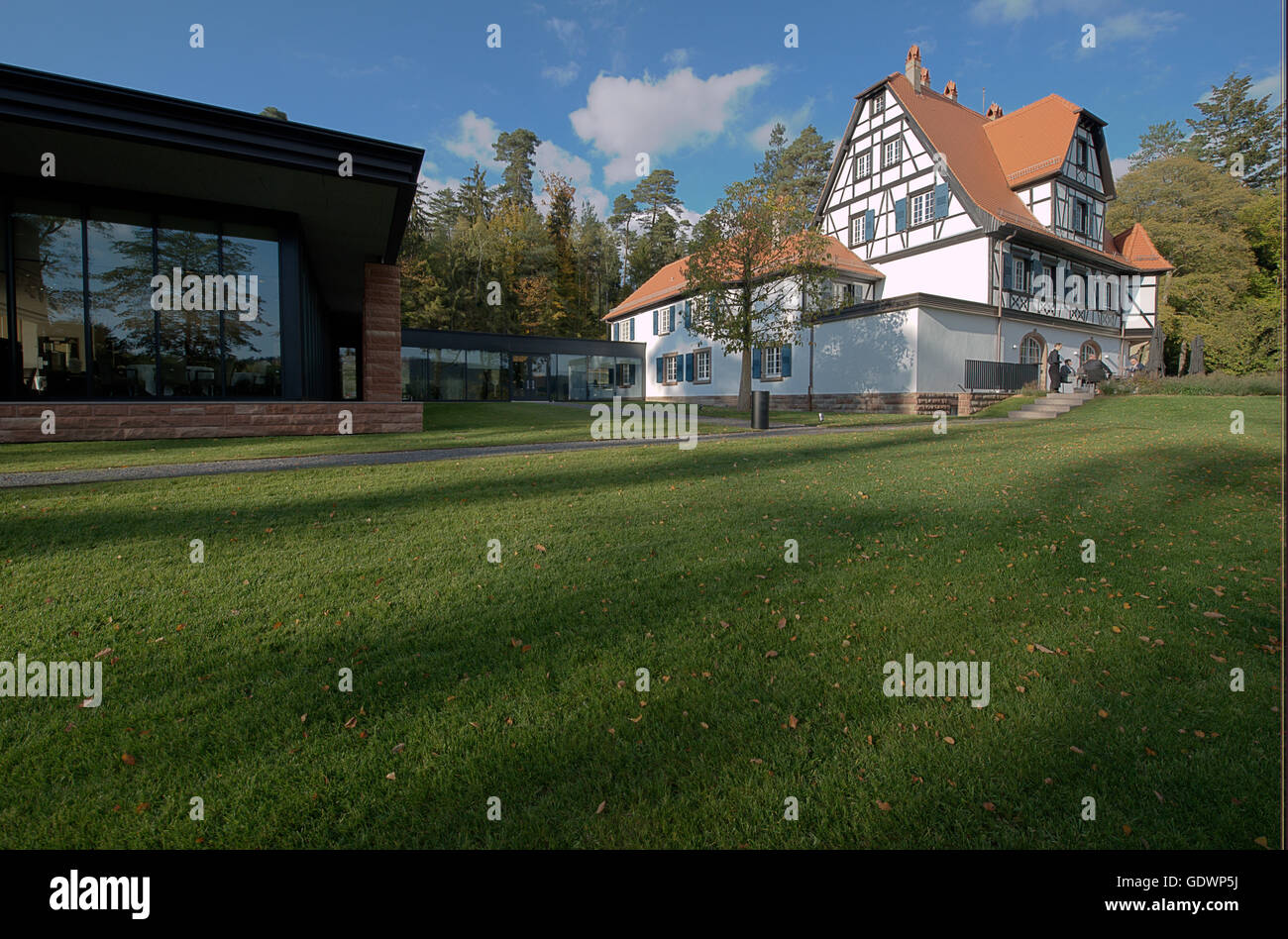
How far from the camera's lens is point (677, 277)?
35.4 meters

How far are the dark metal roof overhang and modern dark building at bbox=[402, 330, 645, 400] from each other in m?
15.9

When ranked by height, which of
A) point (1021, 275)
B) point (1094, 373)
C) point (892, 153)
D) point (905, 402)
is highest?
point (892, 153)

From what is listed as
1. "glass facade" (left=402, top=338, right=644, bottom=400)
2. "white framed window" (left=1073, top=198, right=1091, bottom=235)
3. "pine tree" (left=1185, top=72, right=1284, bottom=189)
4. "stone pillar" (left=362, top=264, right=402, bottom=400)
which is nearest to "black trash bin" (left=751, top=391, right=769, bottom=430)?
"stone pillar" (left=362, top=264, right=402, bottom=400)

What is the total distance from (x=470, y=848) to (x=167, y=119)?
12215mm

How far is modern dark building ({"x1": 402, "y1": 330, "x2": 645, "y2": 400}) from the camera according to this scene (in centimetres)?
2839

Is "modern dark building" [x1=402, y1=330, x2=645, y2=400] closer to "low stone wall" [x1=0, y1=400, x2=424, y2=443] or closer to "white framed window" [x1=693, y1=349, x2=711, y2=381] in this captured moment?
"white framed window" [x1=693, y1=349, x2=711, y2=381]

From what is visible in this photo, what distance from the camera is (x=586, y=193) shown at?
4953 centimetres

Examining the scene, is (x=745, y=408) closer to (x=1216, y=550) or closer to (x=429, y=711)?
(x=1216, y=550)

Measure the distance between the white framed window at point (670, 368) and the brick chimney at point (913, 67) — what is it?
1815 centimetres

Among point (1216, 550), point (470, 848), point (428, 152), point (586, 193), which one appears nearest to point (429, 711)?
point (470, 848)

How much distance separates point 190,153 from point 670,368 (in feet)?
85.5

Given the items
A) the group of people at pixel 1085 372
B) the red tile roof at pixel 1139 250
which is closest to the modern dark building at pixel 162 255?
the group of people at pixel 1085 372

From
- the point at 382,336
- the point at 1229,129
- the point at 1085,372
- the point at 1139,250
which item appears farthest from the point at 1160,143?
the point at 382,336

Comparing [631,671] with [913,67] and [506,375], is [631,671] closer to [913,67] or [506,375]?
[506,375]
